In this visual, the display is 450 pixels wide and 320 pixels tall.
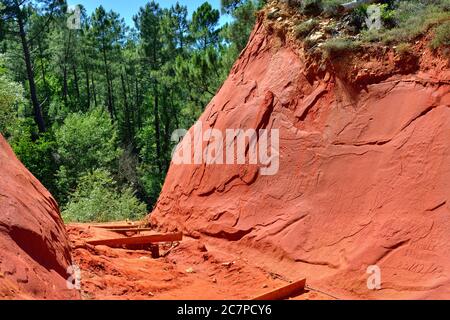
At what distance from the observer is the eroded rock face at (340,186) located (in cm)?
691

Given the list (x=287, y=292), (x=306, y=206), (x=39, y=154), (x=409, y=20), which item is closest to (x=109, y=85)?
(x=39, y=154)

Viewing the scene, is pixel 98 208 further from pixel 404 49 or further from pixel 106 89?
pixel 106 89

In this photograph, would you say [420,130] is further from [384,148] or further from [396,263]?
[396,263]

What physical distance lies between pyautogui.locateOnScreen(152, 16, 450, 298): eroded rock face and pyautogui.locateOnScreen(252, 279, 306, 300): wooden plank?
0.32m

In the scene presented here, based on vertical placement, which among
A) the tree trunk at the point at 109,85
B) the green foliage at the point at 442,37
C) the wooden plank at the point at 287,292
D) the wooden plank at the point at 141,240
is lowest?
the wooden plank at the point at 287,292

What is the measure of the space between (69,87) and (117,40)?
6.98m

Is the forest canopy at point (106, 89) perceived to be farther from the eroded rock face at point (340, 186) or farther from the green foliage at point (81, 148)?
the eroded rock face at point (340, 186)

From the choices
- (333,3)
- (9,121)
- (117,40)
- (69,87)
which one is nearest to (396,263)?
(333,3)

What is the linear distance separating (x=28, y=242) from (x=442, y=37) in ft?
21.5

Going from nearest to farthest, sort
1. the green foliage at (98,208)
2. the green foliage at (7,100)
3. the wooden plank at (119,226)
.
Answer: the wooden plank at (119,226) < the green foliage at (98,208) < the green foliage at (7,100)

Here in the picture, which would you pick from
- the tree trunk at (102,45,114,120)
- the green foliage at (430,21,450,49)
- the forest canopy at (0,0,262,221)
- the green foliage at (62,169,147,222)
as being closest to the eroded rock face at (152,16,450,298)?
the green foliage at (430,21,450,49)

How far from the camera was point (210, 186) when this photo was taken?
10.4 m

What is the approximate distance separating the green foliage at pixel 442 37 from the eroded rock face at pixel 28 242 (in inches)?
243

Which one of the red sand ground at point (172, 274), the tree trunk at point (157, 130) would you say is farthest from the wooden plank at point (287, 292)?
the tree trunk at point (157, 130)
